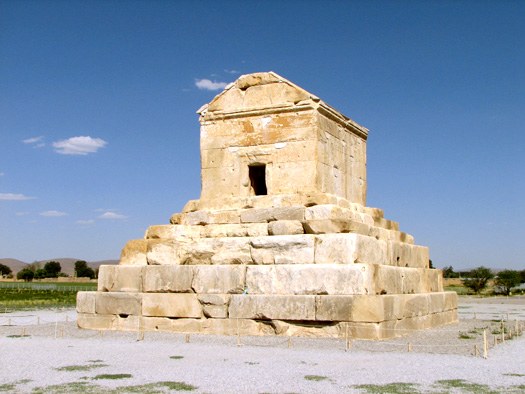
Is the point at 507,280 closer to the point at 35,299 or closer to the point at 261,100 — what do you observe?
the point at 35,299

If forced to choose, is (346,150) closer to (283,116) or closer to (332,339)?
(283,116)

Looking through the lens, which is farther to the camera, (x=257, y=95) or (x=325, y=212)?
(x=257, y=95)

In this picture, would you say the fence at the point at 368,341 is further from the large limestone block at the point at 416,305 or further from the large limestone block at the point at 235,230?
the large limestone block at the point at 235,230

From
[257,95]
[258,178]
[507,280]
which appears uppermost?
[257,95]

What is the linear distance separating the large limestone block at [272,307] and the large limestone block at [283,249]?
2.71ft

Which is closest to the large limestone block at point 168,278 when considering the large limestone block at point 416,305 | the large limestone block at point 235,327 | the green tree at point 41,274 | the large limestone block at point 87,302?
the large limestone block at point 235,327

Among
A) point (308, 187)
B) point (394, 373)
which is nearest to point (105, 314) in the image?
point (308, 187)

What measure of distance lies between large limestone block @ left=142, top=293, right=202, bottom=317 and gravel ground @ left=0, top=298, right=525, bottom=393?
81cm

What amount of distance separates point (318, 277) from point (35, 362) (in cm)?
538

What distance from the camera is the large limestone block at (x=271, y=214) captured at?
13.6 meters

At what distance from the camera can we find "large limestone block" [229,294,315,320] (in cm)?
1222

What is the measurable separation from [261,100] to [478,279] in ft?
123

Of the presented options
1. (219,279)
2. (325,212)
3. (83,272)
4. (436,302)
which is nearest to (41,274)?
(83,272)

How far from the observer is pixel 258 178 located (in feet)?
50.4
